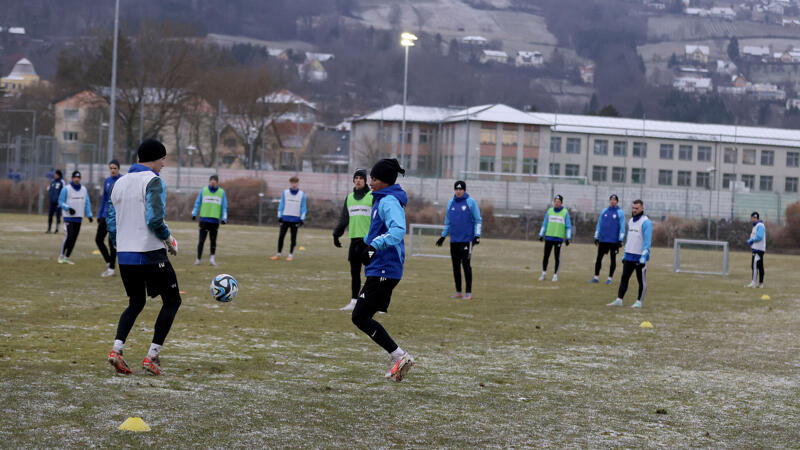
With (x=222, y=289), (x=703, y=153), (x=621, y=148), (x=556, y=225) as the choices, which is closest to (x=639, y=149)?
(x=621, y=148)

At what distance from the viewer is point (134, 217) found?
7.79 meters

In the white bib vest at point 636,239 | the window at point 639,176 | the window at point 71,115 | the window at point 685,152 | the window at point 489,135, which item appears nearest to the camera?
the white bib vest at point 636,239

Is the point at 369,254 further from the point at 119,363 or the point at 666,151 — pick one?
the point at 666,151

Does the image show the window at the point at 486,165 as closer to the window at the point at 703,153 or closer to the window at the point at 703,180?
the window at the point at 703,180

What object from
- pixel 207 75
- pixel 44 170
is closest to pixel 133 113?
pixel 207 75

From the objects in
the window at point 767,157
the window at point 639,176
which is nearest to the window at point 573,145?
the window at point 639,176

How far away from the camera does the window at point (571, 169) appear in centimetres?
5068

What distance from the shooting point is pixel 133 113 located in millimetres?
66312

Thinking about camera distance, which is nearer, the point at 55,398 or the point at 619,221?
the point at 55,398

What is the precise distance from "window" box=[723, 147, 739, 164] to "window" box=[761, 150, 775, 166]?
190 cm

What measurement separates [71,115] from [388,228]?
6586 centimetres

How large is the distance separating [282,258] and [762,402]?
1687 cm

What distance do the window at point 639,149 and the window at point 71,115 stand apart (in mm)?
40482

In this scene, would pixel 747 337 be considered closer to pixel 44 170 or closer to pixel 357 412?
pixel 357 412
